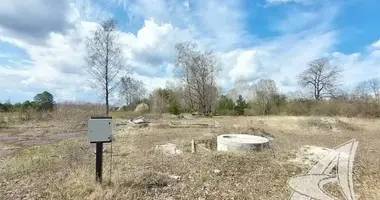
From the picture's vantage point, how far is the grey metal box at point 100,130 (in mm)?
3809

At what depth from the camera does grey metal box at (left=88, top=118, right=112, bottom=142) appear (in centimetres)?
381

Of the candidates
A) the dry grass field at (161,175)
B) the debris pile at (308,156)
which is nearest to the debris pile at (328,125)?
the dry grass field at (161,175)

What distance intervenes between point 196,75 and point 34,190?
28.7m

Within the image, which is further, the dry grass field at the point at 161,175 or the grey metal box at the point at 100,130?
the dry grass field at the point at 161,175

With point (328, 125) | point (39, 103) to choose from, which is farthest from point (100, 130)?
point (39, 103)

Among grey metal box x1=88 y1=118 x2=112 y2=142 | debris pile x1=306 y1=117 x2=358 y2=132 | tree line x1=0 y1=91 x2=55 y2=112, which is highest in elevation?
tree line x1=0 y1=91 x2=55 y2=112

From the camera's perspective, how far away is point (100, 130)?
386cm

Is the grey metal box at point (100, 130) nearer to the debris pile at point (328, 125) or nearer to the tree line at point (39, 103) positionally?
the debris pile at point (328, 125)

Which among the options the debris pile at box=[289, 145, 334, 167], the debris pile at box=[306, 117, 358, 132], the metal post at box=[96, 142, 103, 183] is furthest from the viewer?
the debris pile at box=[306, 117, 358, 132]

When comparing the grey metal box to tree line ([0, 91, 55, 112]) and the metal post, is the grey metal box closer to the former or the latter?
the metal post

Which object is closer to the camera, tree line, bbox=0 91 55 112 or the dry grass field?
the dry grass field

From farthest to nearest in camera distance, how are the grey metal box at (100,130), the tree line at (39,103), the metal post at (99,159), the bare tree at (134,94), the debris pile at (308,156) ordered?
the bare tree at (134,94), the tree line at (39,103), the debris pile at (308,156), the metal post at (99,159), the grey metal box at (100,130)

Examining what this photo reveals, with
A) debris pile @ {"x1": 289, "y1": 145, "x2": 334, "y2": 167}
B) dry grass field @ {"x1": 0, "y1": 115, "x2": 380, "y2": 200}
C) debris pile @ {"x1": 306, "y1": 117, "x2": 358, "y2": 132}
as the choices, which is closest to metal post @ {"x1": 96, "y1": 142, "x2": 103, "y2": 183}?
dry grass field @ {"x1": 0, "y1": 115, "x2": 380, "y2": 200}

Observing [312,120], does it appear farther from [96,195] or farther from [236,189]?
[96,195]
